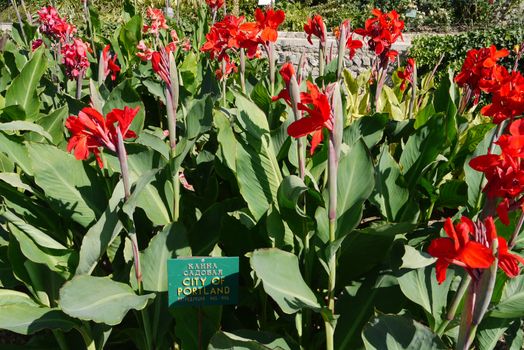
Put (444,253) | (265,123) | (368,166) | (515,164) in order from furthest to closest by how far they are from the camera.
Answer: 1. (265,123)
2. (368,166)
3. (515,164)
4. (444,253)

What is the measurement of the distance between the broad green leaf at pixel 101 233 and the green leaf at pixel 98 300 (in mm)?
78

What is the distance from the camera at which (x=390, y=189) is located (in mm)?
1899

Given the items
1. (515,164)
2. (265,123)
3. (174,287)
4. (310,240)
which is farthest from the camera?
(265,123)

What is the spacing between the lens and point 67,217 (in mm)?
1810

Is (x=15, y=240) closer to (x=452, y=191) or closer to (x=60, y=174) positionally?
(x=60, y=174)

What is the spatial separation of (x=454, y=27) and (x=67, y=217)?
10187mm

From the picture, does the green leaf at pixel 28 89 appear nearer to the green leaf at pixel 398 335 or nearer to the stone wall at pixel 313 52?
the green leaf at pixel 398 335

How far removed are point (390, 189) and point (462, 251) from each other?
1.00 meters

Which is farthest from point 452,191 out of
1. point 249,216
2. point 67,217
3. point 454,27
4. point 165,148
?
point 454,27

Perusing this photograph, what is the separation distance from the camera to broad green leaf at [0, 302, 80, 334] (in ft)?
5.00

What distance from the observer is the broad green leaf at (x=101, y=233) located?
1.49 metres

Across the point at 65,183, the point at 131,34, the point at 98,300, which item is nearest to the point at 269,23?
the point at 65,183

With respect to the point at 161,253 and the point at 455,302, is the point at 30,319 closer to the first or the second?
the point at 161,253

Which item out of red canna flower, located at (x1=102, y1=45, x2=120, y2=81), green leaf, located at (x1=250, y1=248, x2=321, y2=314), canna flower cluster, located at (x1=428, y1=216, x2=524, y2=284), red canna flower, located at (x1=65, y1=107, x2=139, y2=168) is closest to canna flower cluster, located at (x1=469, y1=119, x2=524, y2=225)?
canna flower cluster, located at (x1=428, y1=216, x2=524, y2=284)
